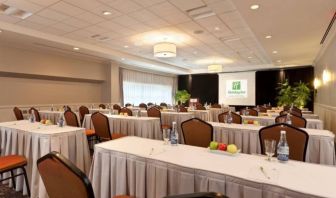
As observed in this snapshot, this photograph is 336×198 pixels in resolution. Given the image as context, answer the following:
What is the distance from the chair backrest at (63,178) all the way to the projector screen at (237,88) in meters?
12.8

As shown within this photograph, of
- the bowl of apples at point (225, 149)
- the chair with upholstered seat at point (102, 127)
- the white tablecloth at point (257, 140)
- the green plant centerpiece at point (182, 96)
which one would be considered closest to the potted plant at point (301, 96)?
the green plant centerpiece at point (182, 96)

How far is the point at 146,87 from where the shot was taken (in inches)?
491

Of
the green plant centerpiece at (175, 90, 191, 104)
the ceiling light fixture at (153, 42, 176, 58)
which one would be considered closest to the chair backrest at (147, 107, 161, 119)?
the ceiling light fixture at (153, 42, 176, 58)

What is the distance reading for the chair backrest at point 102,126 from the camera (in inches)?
151

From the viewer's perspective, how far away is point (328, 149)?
2596 millimetres

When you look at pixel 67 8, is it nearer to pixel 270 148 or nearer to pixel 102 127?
Result: pixel 102 127

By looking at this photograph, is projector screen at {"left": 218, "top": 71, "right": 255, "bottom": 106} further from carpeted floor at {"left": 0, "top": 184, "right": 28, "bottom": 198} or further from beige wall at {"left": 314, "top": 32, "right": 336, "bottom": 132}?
carpeted floor at {"left": 0, "top": 184, "right": 28, "bottom": 198}

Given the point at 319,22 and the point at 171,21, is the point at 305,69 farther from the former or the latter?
the point at 171,21

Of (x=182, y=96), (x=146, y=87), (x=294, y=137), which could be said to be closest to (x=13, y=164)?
(x=294, y=137)

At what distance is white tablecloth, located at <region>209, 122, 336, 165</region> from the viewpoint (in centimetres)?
259

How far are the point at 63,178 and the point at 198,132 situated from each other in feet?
6.42

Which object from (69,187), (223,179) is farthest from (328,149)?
(69,187)

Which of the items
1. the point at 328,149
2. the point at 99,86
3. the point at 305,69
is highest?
the point at 305,69

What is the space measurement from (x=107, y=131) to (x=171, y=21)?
115 inches
